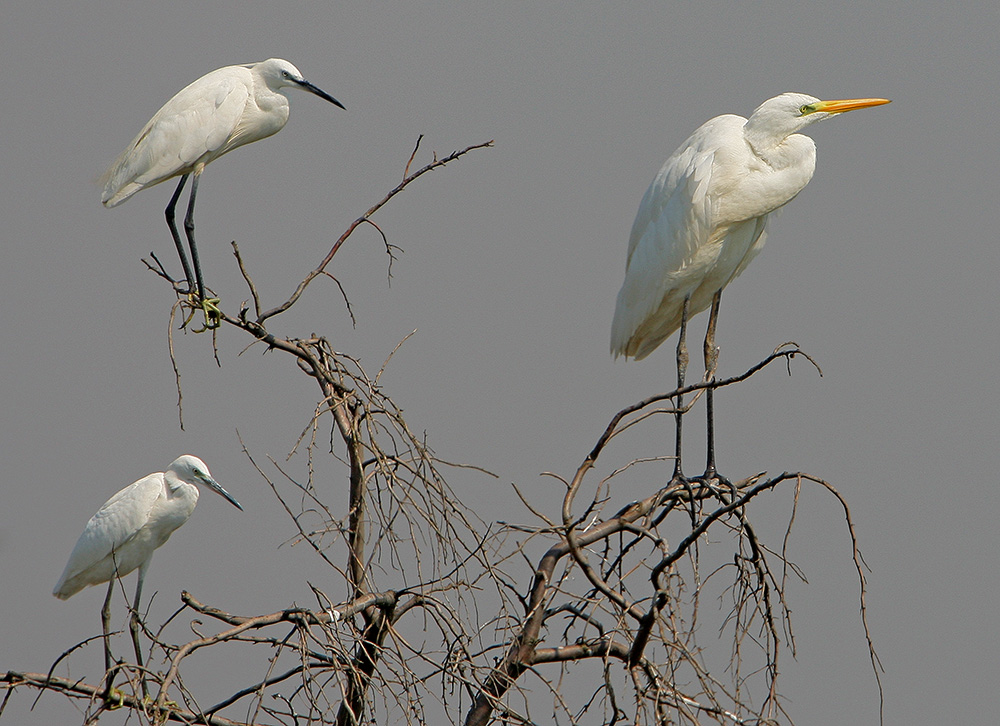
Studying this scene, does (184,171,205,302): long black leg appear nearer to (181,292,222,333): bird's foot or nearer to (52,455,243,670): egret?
(181,292,222,333): bird's foot

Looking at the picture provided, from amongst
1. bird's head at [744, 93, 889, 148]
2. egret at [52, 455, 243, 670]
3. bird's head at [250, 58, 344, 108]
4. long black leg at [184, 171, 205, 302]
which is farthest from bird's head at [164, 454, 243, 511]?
bird's head at [744, 93, 889, 148]

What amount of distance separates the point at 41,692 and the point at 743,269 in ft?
12.9

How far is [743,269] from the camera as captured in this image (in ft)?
19.1

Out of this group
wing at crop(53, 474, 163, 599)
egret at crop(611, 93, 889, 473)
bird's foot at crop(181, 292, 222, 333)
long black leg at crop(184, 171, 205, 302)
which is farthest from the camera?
wing at crop(53, 474, 163, 599)

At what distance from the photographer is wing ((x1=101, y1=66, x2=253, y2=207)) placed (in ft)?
17.6

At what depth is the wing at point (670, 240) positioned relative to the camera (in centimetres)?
539

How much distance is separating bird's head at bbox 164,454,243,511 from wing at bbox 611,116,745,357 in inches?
87.9

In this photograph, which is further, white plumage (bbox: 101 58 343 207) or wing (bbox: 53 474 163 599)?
wing (bbox: 53 474 163 599)

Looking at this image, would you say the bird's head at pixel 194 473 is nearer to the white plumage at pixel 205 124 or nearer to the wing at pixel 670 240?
the white plumage at pixel 205 124

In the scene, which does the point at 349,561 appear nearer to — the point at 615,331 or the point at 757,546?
the point at 757,546

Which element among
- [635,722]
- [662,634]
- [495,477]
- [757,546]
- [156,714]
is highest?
[757,546]

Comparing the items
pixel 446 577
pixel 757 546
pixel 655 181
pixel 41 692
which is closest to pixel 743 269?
pixel 655 181

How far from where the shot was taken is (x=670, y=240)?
5484 millimetres

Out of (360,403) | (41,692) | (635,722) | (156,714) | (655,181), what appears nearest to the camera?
(156,714)
